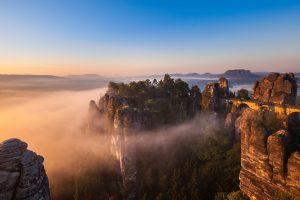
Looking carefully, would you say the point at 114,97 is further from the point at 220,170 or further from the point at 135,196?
the point at 220,170

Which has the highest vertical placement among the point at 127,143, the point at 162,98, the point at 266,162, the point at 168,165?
the point at 162,98

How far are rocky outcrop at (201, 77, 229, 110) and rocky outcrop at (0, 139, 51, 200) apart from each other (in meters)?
66.1

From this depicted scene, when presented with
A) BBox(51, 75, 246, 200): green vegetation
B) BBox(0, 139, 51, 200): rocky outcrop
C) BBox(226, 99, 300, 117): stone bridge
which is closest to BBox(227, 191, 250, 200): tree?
BBox(51, 75, 246, 200): green vegetation

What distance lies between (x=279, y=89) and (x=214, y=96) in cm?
2162

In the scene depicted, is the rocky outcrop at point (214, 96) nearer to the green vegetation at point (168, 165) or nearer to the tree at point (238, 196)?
the green vegetation at point (168, 165)

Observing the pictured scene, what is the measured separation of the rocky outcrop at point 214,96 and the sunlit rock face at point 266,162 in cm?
3937

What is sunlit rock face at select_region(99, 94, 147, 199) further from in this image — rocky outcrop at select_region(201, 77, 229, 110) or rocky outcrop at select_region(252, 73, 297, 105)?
rocky outcrop at select_region(252, 73, 297, 105)

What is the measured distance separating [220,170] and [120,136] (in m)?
26.1

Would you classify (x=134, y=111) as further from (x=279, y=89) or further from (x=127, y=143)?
(x=279, y=89)

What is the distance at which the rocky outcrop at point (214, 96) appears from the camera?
7306 cm

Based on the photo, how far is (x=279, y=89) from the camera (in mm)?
72625

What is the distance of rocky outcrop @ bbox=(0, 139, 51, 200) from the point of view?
1010cm

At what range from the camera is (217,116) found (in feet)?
230

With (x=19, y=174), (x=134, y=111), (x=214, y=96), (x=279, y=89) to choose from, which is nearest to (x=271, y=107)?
(x=279, y=89)
